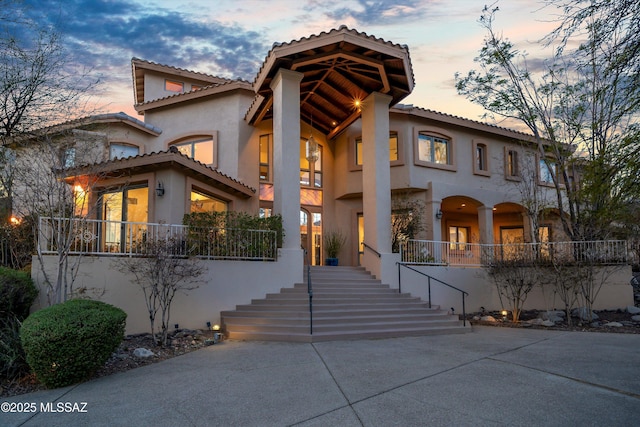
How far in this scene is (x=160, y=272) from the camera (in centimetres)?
802

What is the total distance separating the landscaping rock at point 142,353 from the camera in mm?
6957

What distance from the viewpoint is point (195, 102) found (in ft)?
48.5

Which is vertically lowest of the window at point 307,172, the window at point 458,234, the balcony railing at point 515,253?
the balcony railing at point 515,253

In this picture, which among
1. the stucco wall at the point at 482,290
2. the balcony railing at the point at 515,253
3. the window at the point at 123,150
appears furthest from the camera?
the window at the point at 123,150

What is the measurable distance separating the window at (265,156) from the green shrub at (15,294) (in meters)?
8.18

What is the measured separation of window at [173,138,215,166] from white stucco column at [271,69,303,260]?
12.6ft

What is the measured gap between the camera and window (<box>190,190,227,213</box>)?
12.0 meters

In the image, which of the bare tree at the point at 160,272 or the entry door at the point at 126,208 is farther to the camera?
the entry door at the point at 126,208

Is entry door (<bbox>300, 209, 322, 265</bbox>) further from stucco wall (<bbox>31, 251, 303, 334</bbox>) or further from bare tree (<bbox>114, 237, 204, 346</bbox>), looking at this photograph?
bare tree (<bbox>114, 237, 204, 346</bbox>)

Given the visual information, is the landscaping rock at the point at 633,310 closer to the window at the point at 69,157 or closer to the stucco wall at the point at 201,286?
the stucco wall at the point at 201,286

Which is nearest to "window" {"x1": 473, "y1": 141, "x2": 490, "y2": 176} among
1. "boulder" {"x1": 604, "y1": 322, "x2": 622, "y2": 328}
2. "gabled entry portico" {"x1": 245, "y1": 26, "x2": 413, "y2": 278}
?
"gabled entry portico" {"x1": 245, "y1": 26, "x2": 413, "y2": 278}

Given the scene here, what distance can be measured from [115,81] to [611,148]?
379 inches

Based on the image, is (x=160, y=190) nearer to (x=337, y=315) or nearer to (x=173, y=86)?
(x=337, y=315)

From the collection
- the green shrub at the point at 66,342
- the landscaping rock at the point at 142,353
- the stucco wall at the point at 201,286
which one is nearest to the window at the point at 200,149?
the stucco wall at the point at 201,286
